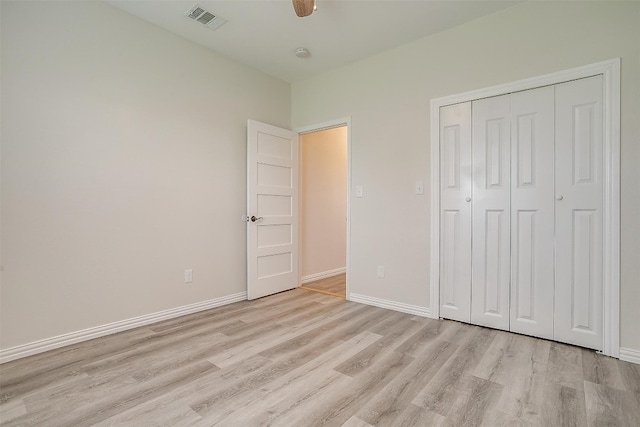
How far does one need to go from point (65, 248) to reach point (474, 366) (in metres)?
2.91

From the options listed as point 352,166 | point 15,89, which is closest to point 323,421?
point 352,166

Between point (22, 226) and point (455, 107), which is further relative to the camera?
point (455, 107)

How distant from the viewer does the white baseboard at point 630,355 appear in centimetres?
195

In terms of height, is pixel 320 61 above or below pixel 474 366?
above

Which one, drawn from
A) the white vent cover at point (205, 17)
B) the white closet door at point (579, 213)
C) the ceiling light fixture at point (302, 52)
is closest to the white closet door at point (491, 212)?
the white closet door at point (579, 213)

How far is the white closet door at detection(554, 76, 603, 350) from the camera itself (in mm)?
2100

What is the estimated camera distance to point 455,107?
8.85 ft

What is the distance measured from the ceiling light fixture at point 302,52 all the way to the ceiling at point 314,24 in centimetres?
4

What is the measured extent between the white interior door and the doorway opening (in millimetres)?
212

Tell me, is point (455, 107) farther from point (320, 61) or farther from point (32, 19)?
point (32, 19)

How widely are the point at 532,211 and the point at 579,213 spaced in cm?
28

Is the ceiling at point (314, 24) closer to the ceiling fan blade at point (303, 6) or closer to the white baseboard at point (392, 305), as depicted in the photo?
the ceiling fan blade at point (303, 6)

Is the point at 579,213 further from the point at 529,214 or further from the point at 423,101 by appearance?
the point at 423,101

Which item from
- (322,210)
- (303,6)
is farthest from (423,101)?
(322,210)
